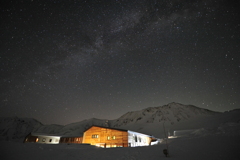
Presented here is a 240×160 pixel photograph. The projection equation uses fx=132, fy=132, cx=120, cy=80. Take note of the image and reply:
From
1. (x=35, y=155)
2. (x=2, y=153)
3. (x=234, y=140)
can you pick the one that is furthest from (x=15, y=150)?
(x=234, y=140)

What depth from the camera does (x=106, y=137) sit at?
35844 millimetres

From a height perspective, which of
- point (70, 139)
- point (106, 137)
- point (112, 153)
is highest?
point (106, 137)

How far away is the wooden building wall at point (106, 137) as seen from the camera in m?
33.8

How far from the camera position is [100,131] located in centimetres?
3728

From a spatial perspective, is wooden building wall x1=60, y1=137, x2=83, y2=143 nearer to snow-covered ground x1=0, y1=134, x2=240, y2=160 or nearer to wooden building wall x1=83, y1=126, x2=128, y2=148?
wooden building wall x1=83, y1=126, x2=128, y2=148

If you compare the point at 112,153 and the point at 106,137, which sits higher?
the point at 106,137

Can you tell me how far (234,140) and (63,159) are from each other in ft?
81.9

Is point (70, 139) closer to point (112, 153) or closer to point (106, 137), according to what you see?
point (106, 137)

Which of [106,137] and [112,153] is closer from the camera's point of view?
[112,153]

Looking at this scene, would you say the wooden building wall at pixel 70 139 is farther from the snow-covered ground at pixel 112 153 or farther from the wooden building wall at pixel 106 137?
the snow-covered ground at pixel 112 153

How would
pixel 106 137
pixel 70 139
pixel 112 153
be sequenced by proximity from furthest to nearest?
pixel 70 139, pixel 106 137, pixel 112 153

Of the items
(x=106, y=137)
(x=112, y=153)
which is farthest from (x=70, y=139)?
(x=112, y=153)

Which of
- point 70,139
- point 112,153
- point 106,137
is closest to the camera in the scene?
point 112,153

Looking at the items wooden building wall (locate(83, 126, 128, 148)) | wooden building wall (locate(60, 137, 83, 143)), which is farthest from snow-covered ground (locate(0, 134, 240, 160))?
wooden building wall (locate(60, 137, 83, 143))
